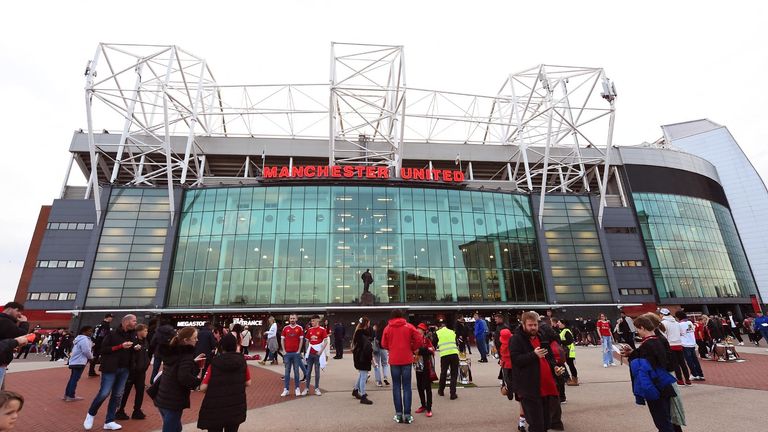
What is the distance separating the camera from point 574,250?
3716cm

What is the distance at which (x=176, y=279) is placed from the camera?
32.4 metres

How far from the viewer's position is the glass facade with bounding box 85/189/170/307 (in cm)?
3158

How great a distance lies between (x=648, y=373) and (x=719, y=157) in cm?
8413

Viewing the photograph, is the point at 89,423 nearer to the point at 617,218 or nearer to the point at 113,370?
the point at 113,370

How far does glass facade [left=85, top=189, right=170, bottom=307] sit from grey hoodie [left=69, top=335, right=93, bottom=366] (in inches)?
985

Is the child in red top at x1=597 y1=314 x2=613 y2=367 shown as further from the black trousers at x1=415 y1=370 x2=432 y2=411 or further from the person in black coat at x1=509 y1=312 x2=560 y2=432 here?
the person in black coat at x1=509 y1=312 x2=560 y2=432

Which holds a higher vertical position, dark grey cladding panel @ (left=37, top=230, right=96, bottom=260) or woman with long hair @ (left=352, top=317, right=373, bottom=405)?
dark grey cladding panel @ (left=37, top=230, right=96, bottom=260)

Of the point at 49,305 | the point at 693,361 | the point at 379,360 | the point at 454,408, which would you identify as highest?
the point at 49,305

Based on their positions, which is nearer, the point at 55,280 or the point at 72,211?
the point at 55,280

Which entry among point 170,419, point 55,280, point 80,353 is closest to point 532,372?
point 170,419

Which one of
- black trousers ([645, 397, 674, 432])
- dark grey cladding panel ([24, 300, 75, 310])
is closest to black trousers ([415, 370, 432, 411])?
black trousers ([645, 397, 674, 432])

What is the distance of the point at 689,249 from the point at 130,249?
216ft

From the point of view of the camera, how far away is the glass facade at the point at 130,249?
31578mm

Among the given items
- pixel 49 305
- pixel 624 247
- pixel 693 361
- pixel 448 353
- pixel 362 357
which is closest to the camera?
pixel 448 353
